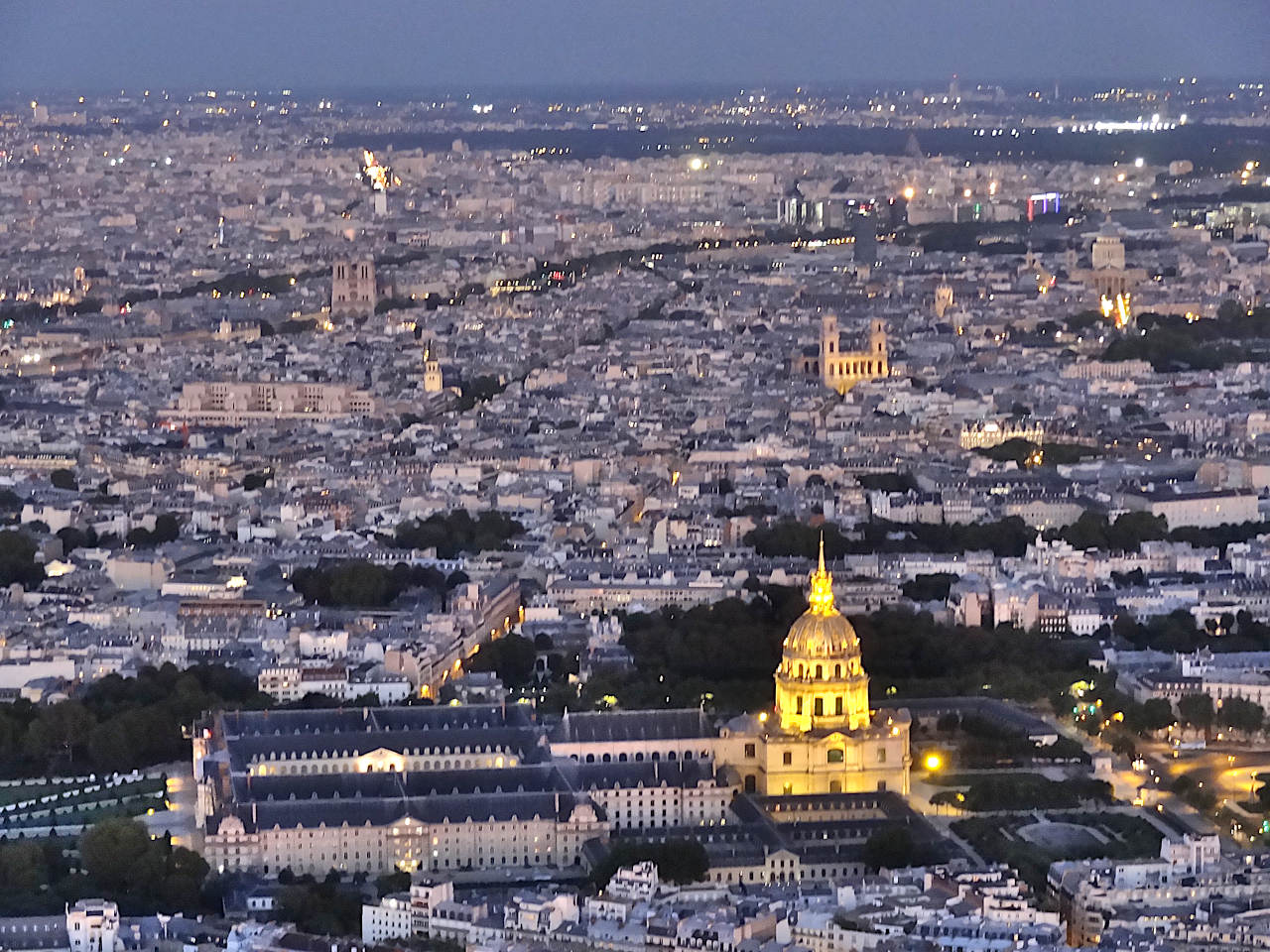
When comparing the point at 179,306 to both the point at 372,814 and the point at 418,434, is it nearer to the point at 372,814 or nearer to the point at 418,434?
the point at 418,434

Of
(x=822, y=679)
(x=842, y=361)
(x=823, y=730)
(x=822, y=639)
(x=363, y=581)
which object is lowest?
(x=842, y=361)

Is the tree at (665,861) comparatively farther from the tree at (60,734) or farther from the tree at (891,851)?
the tree at (60,734)

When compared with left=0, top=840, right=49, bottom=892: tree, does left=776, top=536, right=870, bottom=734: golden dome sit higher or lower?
higher

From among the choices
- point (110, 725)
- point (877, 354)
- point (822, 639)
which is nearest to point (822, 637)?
point (822, 639)

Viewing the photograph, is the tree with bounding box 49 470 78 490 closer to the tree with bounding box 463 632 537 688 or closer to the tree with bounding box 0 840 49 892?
the tree with bounding box 463 632 537 688

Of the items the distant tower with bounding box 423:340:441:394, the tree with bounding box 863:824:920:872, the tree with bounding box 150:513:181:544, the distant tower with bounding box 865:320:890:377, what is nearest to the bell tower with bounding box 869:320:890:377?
the distant tower with bounding box 865:320:890:377

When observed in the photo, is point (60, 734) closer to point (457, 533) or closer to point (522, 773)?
point (522, 773)

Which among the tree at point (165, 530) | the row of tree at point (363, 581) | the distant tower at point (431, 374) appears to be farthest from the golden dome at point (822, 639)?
the distant tower at point (431, 374)
